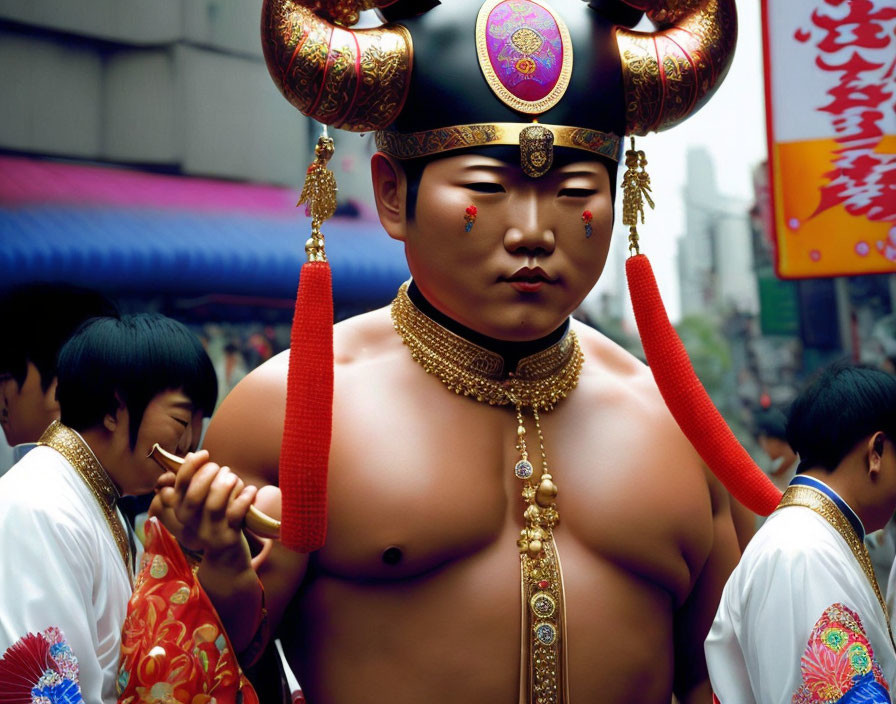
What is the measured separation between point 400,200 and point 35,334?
139cm

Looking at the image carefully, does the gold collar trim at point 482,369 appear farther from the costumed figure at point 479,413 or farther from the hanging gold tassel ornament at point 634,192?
the hanging gold tassel ornament at point 634,192

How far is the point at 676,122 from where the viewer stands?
2.41 meters

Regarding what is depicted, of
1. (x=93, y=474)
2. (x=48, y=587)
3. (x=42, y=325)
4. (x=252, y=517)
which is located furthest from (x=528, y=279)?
(x=42, y=325)

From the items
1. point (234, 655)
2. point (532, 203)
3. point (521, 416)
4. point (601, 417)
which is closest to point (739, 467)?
point (601, 417)

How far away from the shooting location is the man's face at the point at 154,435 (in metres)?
2.20

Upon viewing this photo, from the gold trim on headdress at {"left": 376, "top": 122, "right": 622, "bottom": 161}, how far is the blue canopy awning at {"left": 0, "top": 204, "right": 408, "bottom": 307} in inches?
113

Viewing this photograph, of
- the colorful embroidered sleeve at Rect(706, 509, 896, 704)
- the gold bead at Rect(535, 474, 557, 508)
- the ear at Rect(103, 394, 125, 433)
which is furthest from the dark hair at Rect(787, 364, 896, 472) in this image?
the ear at Rect(103, 394, 125, 433)

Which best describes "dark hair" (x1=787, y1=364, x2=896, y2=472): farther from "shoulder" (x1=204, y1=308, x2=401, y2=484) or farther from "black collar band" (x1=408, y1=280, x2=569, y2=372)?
"shoulder" (x1=204, y1=308, x2=401, y2=484)

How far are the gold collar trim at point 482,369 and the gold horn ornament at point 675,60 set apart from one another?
1.78 feet

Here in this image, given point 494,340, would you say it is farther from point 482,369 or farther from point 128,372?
point 128,372

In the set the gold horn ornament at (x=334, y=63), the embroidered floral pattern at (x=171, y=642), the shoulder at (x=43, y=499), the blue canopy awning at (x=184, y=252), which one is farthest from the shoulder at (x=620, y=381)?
the blue canopy awning at (x=184, y=252)

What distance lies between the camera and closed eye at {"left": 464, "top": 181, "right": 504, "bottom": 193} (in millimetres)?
2184

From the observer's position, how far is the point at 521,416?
7.79 feet

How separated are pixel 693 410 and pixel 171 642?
1153 mm
